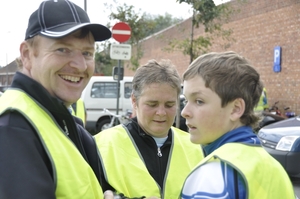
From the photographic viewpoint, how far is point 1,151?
1.47m

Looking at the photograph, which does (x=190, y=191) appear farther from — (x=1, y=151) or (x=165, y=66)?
(x=165, y=66)

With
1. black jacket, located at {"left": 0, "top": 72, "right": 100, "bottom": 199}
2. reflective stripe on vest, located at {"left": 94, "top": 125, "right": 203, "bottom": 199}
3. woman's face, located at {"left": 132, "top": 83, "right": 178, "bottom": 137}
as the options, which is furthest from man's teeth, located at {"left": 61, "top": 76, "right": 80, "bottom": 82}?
woman's face, located at {"left": 132, "top": 83, "right": 178, "bottom": 137}

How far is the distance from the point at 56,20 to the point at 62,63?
0.18m

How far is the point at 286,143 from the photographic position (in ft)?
24.3

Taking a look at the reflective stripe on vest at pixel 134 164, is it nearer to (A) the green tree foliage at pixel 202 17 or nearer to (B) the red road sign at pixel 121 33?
(A) the green tree foliage at pixel 202 17

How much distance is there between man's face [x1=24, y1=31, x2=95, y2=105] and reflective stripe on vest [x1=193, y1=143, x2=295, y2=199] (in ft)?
2.21

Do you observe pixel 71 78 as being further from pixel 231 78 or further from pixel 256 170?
pixel 256 170

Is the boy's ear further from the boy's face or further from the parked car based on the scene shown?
Result: the parked car

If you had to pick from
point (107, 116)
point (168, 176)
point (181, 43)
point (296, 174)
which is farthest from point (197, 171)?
point (107, 116)

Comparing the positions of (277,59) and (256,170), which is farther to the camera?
(277,59)

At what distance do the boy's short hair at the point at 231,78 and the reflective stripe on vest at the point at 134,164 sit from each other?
777 mm

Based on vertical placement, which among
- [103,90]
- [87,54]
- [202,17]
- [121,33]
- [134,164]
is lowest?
[103,90]

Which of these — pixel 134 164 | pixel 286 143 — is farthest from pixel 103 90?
pixel 134 164

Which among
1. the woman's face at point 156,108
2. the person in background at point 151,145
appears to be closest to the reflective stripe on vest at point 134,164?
the person in background at point 151,145
